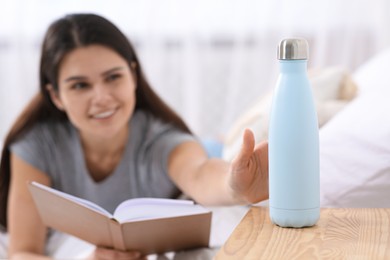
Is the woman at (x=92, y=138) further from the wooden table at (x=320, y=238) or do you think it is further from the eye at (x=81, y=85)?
the wooden table at (x=320, y=238)

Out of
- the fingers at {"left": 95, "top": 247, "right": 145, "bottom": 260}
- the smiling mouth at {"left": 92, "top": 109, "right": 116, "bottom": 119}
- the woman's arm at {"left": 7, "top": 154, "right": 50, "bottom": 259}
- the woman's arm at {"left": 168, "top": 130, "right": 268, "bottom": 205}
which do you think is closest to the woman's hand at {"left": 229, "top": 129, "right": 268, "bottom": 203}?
the woman's arm at {"left": 168, "top": 130, "right": 268, "bottom": 205}

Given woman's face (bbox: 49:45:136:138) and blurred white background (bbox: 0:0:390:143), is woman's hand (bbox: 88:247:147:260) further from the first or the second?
blurred white background (bbox: 0:0:390:143)

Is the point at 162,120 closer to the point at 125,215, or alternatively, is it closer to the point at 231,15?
the point at 125,215

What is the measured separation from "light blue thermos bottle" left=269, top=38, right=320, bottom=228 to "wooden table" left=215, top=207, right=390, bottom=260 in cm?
3

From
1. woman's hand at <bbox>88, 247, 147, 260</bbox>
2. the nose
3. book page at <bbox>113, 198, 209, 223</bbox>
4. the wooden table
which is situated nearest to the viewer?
the wooden table

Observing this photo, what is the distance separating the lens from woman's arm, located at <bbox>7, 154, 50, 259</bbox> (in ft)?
5.17

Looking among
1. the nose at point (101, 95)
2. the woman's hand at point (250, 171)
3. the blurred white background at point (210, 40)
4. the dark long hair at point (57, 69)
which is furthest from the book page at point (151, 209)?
the blurred white background at point (210, 40)

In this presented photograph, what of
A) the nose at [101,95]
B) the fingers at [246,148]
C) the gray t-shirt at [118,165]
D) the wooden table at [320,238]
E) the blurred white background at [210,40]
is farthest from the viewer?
the blurred white background at [210,40]

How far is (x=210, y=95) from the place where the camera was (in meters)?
2.94

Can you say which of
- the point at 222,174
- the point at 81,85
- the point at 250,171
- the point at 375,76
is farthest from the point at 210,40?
the point at 250,171

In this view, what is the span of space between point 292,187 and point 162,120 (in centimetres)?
88

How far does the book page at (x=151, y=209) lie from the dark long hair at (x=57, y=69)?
22.2 inches

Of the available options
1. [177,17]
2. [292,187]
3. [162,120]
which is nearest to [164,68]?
[177,17]

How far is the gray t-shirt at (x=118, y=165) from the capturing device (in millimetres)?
1661
